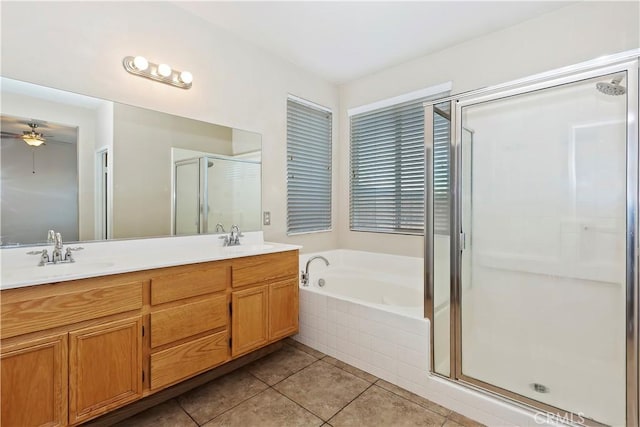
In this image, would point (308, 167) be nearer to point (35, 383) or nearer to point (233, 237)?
point (233, 237)

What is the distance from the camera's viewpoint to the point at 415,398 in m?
1.82

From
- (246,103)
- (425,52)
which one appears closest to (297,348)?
Answer: (246,103)

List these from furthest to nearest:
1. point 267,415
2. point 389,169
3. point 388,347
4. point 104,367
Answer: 1. point 389,169
2. point 388,347
3. point 267,415
4. point 104,367

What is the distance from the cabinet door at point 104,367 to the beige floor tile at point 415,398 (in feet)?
4.73

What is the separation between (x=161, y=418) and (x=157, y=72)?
2.14m

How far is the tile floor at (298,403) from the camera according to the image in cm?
162

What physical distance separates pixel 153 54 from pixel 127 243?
4.22 feet

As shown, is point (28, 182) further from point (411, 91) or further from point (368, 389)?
point (411, 91)

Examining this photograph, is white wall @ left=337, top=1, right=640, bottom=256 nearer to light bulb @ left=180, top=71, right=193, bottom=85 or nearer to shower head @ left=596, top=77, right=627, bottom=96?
shower head @ left=596, top=77, right=627, bottom=96

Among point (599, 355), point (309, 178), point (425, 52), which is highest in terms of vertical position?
point (425, 52)

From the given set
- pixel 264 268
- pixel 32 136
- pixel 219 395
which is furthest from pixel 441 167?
pixel 32 136

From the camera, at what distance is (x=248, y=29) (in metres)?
2.38

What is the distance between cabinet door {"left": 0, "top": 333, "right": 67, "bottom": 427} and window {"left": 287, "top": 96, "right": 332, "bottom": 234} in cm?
195

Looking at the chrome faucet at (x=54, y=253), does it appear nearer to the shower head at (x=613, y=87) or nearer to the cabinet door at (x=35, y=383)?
the cabinet door at (x=35, y=383)
